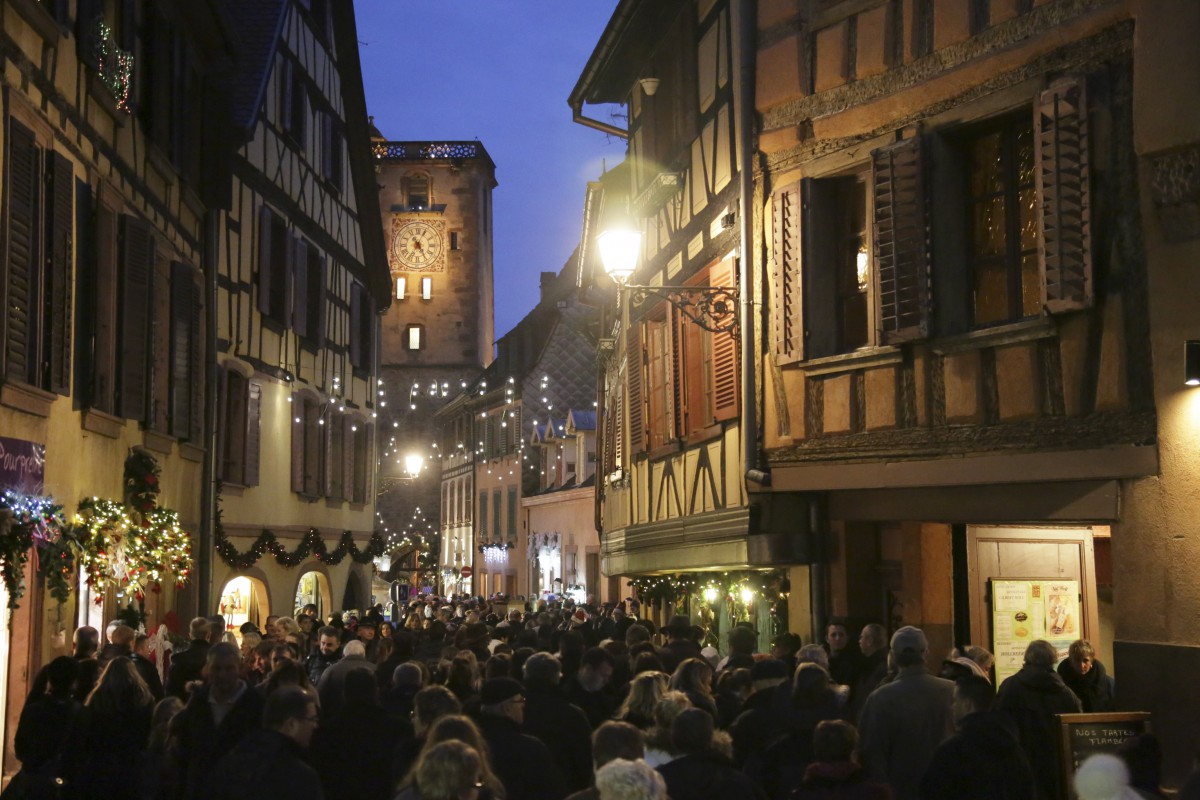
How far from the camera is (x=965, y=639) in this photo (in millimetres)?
11906

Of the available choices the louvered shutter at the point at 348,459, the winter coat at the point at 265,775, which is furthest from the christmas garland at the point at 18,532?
the louvered shutter at the point at 348,459

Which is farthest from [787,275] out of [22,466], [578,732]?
[22,466]

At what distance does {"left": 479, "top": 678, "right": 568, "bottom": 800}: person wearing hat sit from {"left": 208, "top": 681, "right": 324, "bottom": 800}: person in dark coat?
0.89 metres

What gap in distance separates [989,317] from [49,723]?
6232 mm

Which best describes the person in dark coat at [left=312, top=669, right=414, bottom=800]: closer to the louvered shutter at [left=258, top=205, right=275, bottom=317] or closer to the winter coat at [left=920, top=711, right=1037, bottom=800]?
the winter coat at [left=920, top=711, right=1037, bottom=800]

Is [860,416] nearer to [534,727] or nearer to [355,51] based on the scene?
[534,727]

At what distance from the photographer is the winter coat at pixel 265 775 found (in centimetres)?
586

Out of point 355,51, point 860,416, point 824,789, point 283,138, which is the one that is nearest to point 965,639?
point 860,416

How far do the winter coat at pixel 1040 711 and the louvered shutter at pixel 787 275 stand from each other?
4.12m

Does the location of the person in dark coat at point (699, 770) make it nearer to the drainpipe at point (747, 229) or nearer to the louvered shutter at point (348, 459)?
the drainpipe at point (747, 229)

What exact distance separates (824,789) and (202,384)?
13.9 metres

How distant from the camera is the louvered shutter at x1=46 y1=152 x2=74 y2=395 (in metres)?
11.8

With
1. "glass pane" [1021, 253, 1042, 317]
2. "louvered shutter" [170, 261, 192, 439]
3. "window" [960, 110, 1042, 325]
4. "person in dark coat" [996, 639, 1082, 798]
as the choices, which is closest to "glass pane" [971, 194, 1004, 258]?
Answer: "window" [960, 110, 1042, 325]

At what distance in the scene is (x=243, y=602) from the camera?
2219cm
